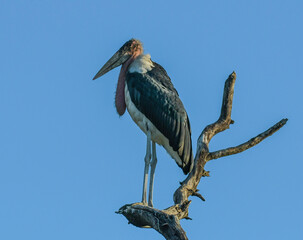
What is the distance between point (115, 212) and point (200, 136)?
178cm

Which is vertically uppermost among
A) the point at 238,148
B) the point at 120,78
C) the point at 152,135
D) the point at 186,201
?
the point at 120,78

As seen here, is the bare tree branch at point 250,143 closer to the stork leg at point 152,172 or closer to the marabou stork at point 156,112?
the marabou stork at point 156,112

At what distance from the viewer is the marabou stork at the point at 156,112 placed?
13.1 m

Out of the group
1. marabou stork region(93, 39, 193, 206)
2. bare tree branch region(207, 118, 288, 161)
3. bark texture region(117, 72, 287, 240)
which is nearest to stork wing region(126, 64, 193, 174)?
marabou stork region(93, 39, 193, 206)

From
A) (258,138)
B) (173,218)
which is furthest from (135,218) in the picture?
(258,138)

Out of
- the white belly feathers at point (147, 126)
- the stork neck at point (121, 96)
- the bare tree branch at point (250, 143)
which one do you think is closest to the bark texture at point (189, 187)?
the bare tree branch at point (250, 143)

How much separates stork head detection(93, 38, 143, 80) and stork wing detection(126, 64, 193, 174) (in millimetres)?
951

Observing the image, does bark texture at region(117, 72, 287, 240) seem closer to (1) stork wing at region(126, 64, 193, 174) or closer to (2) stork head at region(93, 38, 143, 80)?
(1) stork wing at region(126, 64, 193, 174)

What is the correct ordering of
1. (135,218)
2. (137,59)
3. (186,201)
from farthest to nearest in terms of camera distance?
(137,59), (135,218), (186,201)

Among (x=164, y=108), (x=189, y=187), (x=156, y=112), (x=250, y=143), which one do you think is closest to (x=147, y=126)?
(x=156, y=112)

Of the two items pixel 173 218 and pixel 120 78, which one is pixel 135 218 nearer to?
pixel 173 218

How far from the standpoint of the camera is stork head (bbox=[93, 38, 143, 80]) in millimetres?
14617

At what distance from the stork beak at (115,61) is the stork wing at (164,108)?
3.14 feet

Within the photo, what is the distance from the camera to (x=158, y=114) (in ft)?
43.8
